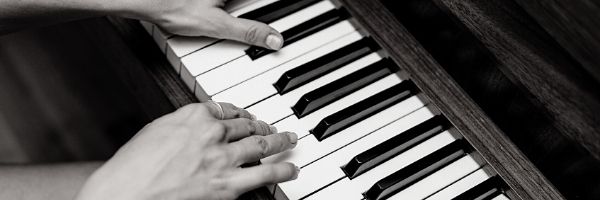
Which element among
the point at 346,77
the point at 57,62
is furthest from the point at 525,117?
the point at 57,62

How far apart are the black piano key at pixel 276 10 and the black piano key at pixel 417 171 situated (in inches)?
15.2

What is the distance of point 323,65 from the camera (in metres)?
1.49

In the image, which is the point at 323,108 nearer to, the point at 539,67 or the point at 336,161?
the point at 336,161

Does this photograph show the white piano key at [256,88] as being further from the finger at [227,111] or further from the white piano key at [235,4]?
the white piano key at [235,4]

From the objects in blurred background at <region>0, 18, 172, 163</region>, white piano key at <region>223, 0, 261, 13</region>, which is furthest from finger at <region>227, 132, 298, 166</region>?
blurred background at <region>0, 18, 172, 163</region>

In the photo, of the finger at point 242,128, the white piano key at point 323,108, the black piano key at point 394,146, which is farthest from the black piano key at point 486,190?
the finger at point 242,128

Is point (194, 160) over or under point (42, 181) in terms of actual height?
under

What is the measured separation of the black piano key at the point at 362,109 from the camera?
55.8 inches

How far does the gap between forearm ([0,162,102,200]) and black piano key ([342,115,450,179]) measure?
0.47 m

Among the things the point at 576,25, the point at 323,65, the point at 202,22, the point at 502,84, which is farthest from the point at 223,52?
the point at 576,25

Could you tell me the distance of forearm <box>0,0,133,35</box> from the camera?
57.9 inches

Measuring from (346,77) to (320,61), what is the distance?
6 centimetres

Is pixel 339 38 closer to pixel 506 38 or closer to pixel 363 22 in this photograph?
pixel 363 22

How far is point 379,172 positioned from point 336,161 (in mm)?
76
